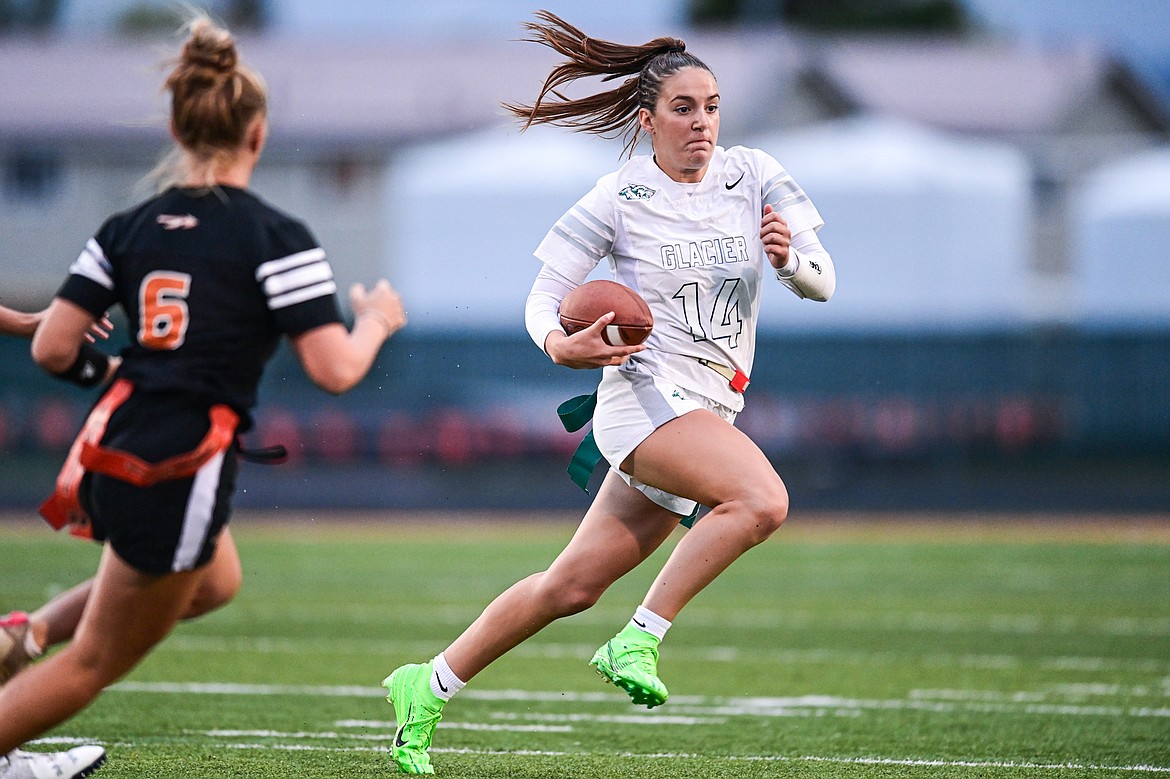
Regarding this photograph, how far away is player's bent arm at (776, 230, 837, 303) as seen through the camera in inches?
181

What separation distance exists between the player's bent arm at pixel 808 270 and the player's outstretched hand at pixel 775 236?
0.10m

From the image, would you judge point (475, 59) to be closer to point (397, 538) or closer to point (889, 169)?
point (889, 169)

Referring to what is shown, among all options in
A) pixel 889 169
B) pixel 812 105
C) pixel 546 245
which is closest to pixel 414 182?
pixel 889 169

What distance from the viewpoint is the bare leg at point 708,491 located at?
4352mm

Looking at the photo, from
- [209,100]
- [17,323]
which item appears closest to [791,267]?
[209,100]

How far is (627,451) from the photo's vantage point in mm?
4531

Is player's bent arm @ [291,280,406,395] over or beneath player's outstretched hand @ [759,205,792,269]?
beneath

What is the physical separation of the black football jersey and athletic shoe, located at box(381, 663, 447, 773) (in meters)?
1.35

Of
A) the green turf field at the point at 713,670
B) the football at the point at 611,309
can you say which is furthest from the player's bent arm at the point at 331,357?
the green turf field at the point at 713,670

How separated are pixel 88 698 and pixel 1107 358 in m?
17.1

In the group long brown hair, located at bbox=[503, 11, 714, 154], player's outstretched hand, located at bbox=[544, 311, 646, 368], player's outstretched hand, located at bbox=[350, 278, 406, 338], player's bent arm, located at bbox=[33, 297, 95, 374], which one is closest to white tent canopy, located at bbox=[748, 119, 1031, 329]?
long brown hair, located at bbox=[503, 11, 714, 154]

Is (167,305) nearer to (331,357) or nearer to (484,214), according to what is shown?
(331,357)

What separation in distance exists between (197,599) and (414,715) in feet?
2.83

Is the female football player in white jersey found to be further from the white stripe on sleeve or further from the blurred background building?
the blurred background building
